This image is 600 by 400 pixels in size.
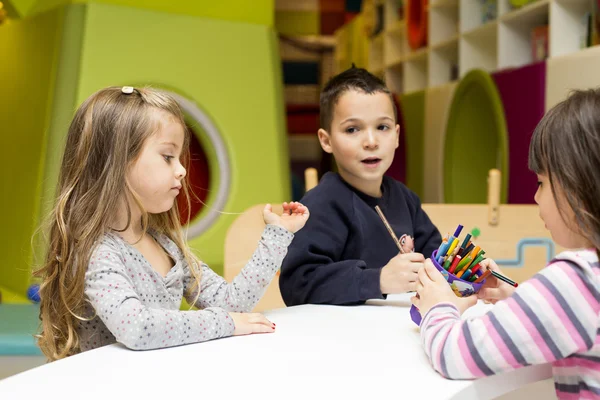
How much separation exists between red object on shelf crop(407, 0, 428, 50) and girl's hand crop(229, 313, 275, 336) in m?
3.31

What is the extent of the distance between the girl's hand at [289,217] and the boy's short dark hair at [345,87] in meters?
0.34

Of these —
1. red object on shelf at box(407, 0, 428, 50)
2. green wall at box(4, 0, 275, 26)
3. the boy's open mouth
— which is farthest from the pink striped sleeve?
red object on shelf at box(407, 0, 428, 50)

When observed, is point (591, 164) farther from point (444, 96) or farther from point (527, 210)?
point (444, 96)

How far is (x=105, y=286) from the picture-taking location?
2.78 ft

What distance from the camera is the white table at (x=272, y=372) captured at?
25.5 inches

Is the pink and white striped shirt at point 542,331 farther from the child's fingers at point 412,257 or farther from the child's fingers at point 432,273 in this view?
the child's fingers at point 412,257

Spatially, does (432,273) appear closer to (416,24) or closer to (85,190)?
(85,190)

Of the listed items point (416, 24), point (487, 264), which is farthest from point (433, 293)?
point (416, 24)

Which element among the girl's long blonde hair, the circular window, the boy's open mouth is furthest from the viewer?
the circular window

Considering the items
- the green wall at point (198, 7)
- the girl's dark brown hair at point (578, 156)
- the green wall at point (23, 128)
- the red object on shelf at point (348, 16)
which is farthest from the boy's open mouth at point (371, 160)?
the red object on shelf at point (348, 16)

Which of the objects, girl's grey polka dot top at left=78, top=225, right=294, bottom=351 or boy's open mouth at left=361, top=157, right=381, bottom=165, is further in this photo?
boy's open mouth at left=361, top=157, right=381, bottom=165

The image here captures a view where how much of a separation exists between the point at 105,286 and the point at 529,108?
1.86 meters

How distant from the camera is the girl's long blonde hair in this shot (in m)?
0.90

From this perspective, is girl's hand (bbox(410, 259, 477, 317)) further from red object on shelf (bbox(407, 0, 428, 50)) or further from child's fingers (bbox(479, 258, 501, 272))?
red object on shelf (bbox(407, 0, 428, 50))
